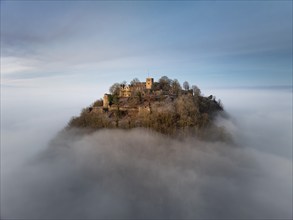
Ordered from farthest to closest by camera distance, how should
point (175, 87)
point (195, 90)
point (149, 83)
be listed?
point (175, 87) → point (195, 90) → point (149, 83)

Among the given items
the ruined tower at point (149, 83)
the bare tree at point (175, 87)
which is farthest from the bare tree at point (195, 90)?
the ruined tower at point (149, 83)

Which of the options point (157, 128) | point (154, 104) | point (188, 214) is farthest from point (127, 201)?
point (154, 104)

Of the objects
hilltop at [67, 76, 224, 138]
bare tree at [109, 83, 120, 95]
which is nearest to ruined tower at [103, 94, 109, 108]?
hilltop at [67, 76, 224, 138]

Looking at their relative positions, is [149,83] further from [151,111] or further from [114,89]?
[151,111]

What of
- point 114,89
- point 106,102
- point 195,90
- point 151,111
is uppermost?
point 114,89

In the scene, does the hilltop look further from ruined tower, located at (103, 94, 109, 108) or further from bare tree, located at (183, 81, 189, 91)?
bare tree, located at (183, 81, 189, 91)

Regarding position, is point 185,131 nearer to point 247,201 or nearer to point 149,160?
point 149,160

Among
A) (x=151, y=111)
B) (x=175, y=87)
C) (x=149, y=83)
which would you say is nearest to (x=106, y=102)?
(x=151, y=111)

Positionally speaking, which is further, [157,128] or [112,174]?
[112,174]

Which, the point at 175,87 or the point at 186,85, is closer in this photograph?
the point at 175,87
